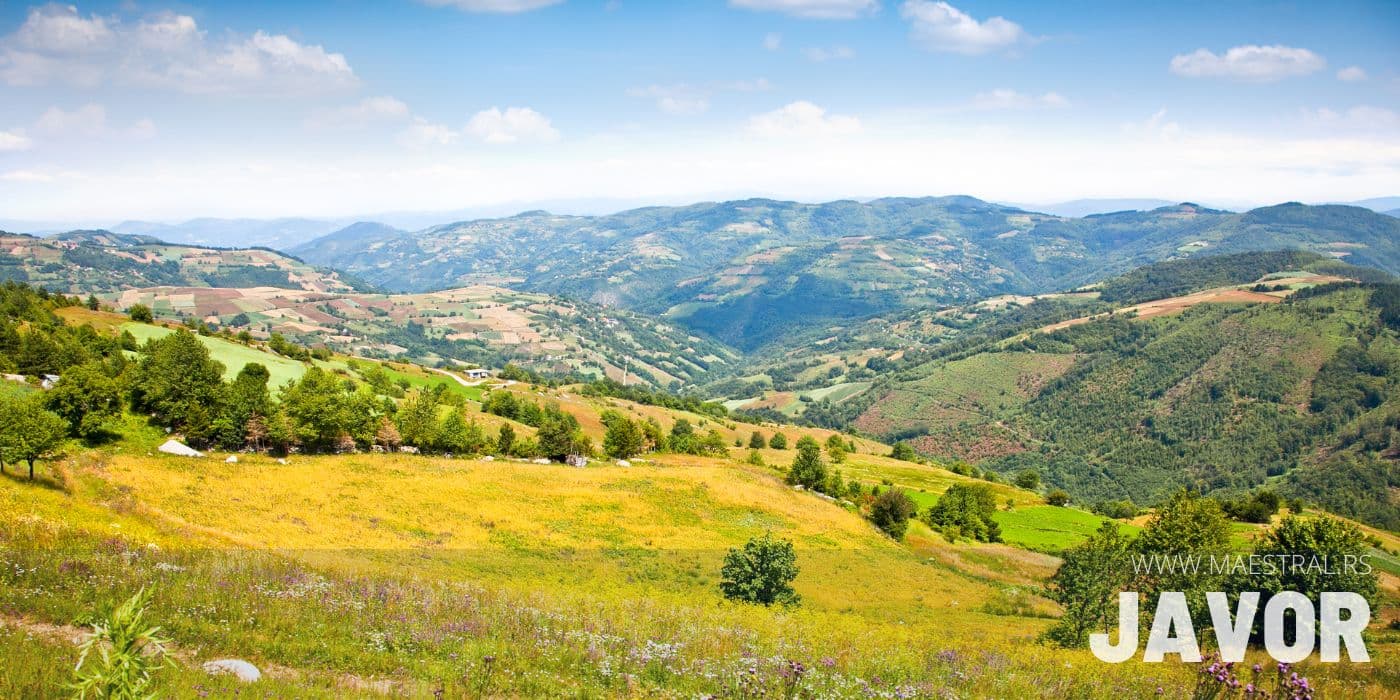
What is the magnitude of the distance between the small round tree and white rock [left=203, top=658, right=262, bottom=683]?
24554 mm

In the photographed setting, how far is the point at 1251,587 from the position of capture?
1118 inches

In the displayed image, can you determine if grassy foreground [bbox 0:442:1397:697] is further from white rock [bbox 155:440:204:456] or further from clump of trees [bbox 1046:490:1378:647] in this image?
clump of trees [bbox 1046:490:1378:647]

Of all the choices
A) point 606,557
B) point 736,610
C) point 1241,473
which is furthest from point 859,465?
point 1241,473

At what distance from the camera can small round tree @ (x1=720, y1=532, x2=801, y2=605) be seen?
3475 cm

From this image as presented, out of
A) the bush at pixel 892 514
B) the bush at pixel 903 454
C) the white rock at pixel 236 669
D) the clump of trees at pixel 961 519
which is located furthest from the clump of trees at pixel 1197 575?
the bush at pixel 903 454

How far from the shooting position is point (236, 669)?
13211 mm

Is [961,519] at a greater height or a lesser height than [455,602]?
lesser

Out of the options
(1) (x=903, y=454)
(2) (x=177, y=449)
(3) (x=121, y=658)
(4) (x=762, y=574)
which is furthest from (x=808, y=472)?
(1) (x=903, y=454)

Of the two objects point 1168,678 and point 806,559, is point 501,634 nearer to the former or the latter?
point 1168,678

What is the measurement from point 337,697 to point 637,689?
Answer: 247 inches

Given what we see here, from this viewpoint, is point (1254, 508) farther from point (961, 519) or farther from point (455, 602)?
point (455, 602)

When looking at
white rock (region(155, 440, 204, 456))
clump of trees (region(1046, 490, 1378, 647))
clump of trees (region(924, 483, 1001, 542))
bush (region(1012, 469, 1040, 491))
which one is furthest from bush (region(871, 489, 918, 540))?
bush (region(1012, 469, 1040, 491))

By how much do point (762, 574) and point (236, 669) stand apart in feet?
85.4

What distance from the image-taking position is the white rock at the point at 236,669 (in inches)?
508
